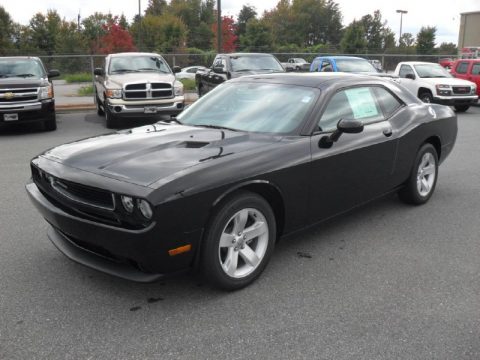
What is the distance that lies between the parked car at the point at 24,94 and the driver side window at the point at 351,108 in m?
8.62

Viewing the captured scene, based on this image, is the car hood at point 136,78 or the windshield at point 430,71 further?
the windshield at point 430,71

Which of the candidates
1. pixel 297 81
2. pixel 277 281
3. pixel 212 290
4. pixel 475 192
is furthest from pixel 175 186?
pixel 475 192

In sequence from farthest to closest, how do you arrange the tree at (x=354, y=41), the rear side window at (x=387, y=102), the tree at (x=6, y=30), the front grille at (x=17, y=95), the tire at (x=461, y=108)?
1. the tree at (x=354, y=41)
2. the tree at (x=6, y=30)
3. the tire at (x=461, y=108)
4. the front grille at (x=17, y=95)
5. the rear side window at (x=387, y=102)

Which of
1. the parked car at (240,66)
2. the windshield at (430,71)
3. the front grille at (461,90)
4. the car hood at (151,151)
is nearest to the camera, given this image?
the car hood at (151,151)

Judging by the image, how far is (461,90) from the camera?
51.5 ft

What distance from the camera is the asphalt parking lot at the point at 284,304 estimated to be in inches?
112

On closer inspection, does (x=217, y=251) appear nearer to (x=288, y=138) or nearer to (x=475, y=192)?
(x=288, y=138)

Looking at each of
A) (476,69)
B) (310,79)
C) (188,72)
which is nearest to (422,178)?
(310,79)

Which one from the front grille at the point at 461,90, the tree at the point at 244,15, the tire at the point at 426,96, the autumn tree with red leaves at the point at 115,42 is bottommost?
the tire at the point at 426,96

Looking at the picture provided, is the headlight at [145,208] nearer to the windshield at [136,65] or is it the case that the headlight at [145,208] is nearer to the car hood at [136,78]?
the car hood at [136,78]

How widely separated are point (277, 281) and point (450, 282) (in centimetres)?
130

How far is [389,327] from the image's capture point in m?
3.08

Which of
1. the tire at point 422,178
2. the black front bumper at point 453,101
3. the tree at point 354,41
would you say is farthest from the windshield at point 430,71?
the tree at point 354,41

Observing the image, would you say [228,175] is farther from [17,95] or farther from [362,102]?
[17,95]
